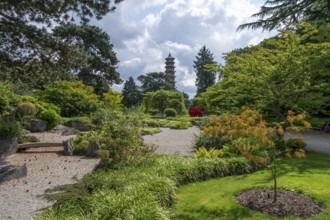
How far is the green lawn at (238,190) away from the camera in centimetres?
499

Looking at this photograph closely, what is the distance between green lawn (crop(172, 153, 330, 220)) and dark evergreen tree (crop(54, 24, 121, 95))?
91.6 feet

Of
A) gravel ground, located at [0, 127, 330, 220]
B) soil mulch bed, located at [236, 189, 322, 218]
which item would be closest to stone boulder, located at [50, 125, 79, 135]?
gravel ground, located at [0, 127, 330, 220]

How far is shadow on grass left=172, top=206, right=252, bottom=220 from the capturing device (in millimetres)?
4859

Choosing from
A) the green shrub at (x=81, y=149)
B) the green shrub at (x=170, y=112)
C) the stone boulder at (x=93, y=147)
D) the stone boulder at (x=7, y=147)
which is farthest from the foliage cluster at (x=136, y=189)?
the green shrub at (x=170, y=112)

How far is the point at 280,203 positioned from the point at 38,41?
8421 millimetres

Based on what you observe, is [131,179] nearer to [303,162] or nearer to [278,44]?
[303,162]

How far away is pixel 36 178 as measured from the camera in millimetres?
6930

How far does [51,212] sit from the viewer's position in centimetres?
429

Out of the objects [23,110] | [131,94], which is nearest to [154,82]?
[131,94]

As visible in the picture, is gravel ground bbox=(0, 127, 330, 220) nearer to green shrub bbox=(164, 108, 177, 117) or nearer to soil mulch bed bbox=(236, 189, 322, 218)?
soil mulch bed bbox=(236, 189, 322, 218)

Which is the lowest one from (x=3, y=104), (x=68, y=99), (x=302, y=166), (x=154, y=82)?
(x=302, y=166)

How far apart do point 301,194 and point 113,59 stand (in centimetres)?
3122

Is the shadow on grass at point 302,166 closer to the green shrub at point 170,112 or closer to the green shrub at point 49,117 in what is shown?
the green shrub at point 49,117

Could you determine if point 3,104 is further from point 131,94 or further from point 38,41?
point 131,94
